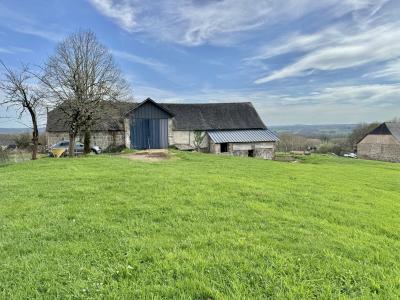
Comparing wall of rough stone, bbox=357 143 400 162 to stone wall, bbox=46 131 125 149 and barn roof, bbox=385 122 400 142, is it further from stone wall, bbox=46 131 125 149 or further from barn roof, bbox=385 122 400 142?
stone wall, bbox=46 131 125 149

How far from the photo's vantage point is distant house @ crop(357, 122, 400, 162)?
46.5 m

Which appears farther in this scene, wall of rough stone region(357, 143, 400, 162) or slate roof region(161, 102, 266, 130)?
wall of rough stone region(357, 143, 400, 162)

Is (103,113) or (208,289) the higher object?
(103,113)

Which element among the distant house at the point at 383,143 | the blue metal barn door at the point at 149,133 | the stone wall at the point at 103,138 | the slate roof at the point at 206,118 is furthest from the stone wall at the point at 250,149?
the distant house at the point at 383,143

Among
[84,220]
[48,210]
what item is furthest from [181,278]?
[48,210]

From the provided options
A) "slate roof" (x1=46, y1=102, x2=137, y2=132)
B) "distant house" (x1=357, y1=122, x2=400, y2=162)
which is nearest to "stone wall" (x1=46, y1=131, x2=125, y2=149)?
"slate roof" (x1=46, y1=102, x2=137, y2=132)

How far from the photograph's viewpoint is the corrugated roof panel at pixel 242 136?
1258 inches

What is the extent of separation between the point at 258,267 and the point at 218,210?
103 inches

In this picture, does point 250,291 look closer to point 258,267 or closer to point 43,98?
point 258,267

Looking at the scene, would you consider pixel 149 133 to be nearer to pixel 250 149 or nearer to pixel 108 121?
pixel 108 121

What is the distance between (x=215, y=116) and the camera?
3494 centimetres

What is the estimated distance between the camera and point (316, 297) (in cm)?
332

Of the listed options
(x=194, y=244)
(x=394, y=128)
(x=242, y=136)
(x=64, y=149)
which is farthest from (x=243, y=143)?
(x=394, y=128)

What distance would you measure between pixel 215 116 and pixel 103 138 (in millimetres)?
12138
